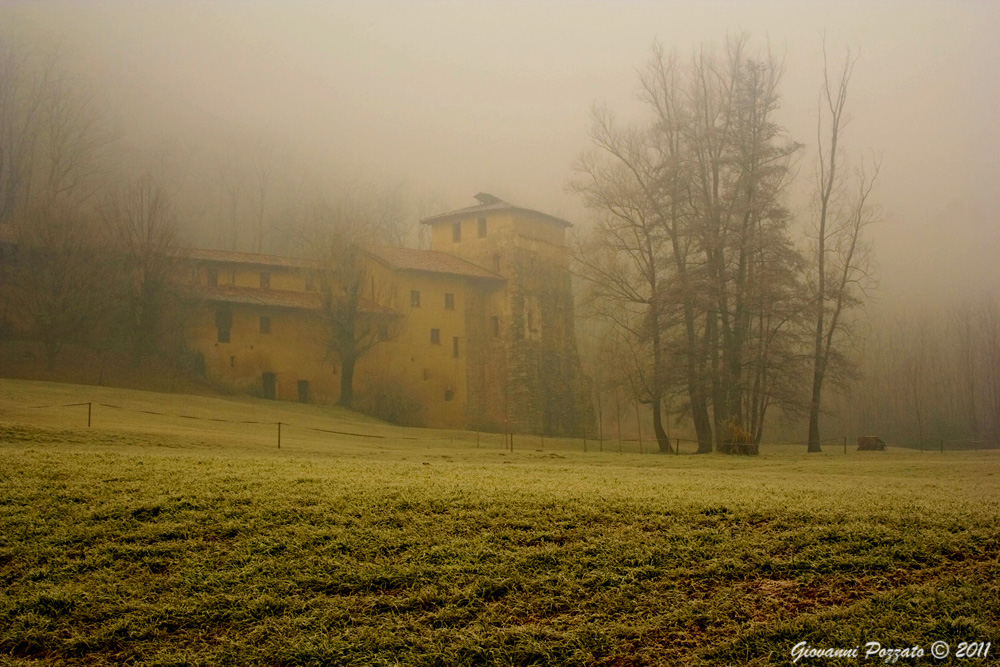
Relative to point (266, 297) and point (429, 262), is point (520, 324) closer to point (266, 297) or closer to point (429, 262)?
point (429, 262)

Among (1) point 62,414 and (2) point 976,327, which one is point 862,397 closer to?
(2) point 976,327

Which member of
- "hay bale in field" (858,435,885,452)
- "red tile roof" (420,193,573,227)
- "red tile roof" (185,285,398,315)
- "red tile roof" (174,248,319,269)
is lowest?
"hay bale in field" (858,435,885,452)

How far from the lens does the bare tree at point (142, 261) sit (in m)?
41.2

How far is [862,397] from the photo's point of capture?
46375 millimetres

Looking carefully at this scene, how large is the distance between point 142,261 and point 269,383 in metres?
8.90

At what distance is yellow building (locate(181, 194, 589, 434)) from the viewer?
44750 millimetres

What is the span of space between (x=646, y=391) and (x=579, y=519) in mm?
25683

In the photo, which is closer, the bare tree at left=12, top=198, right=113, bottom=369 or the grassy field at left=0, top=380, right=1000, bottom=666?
the grassy field at left=0, top=380, right=1000, bottom=666

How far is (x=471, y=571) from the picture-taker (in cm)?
665

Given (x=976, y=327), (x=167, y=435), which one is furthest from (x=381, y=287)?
(x=976, y=327)

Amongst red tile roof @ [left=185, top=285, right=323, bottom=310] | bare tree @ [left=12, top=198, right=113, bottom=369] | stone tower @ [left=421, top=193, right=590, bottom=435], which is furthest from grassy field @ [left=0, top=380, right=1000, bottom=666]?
stone tower @ [left=421, top=193, right=590, bottom=435]

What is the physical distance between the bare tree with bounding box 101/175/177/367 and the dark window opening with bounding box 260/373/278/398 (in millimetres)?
5839

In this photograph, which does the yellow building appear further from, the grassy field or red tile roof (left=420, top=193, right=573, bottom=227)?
the grassy field

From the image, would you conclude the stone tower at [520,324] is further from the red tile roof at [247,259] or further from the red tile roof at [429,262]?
the red tile roof at [247,259]
